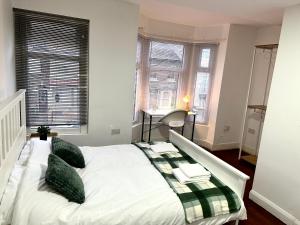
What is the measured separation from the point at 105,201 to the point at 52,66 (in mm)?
2003

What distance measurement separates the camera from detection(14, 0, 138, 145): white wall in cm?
286

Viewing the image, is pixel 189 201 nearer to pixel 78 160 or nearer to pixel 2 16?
pixel 78 160

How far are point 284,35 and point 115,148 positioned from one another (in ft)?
7.22

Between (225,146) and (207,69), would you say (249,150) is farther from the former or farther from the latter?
(207,69)

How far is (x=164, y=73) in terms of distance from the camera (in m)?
4.32

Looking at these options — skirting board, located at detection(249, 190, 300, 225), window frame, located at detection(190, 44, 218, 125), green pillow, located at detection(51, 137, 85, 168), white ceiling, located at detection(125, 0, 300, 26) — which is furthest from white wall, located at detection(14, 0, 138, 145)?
skirting board, located at detection(249, 190, 300, 225)

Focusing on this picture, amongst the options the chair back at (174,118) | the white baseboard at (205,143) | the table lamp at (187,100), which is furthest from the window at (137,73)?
the white baseboard at (205,143)

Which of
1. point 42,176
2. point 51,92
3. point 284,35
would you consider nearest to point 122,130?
point 51,92

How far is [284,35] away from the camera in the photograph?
2328 mm

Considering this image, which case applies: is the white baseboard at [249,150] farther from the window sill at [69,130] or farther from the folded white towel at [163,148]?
the window sill at [69,130]

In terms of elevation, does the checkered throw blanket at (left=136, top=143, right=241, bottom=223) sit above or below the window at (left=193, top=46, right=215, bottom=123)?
below

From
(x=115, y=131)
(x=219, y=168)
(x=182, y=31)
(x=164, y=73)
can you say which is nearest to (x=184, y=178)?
(x=219, y=168)

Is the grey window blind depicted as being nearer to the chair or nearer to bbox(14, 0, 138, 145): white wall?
bbox(14, 0, 138, 145): white wall

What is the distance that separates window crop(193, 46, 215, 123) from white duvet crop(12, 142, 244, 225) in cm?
264
